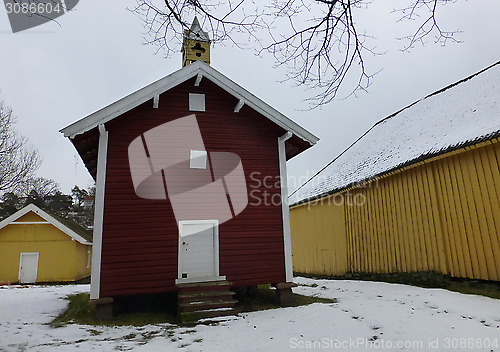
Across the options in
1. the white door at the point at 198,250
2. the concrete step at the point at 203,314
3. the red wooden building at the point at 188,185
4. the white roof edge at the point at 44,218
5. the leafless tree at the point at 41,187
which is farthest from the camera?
the leafless tree at the point at 41,187

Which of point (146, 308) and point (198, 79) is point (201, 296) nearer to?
point (146, 308)

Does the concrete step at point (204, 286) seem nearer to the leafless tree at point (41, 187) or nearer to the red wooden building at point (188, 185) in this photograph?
the red wooden building at point (188, 185)

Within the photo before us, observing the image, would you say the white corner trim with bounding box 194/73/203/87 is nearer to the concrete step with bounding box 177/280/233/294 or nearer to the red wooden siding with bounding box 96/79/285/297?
the red wooden siding with bounding box 96/79/285/297

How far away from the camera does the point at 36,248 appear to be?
21156 mm

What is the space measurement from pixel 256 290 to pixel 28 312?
250 inches

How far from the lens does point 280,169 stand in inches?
391

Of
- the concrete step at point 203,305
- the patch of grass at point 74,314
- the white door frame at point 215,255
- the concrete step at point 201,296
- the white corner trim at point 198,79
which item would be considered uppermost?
the white corner trim at point 198,79

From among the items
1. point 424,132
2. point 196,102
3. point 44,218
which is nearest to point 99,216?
point 196,102

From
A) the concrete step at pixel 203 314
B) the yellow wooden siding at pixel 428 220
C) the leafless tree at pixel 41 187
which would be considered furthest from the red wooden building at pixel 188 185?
the leafless tree at pixel 41 187

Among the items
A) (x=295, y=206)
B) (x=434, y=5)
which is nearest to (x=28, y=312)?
(x=434, y=5)

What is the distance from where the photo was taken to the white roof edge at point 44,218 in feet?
66.9

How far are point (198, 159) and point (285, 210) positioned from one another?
2905mm

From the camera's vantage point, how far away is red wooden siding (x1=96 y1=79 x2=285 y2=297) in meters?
8.29

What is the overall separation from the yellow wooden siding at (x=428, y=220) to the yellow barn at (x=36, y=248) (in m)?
16.6
